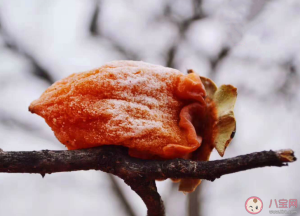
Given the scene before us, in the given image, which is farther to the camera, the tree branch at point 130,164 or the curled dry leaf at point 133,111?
the curled dry leaf at point 133,111

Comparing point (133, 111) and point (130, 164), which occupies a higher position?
point (133, 111)

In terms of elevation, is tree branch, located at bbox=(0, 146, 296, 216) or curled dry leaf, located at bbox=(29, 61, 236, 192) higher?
curled dry leaf, located at bbox=(29, 61, 236, 192)

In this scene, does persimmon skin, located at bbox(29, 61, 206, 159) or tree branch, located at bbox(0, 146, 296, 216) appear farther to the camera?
persimmon skin, located at bbox(29, 61, 206, 159)

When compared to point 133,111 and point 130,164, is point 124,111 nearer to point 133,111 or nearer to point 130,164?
point 133,111

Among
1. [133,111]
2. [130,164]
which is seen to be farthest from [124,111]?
[130,164]
